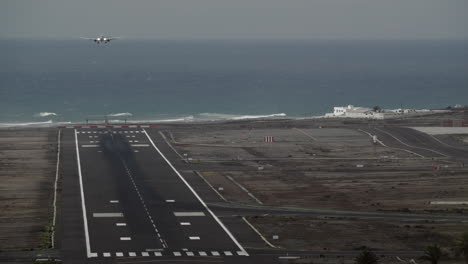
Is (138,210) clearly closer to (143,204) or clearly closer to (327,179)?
(143,204)

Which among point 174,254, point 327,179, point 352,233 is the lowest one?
point 174,254

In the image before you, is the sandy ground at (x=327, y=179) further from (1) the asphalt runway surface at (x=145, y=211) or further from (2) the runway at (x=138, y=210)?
(2) the runway at (x=138, y=210)

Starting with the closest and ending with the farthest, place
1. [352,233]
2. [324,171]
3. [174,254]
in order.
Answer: [174,254] < [352,233] < [324,171]

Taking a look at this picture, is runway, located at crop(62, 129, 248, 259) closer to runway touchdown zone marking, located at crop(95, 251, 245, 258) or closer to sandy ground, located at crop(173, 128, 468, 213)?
runway touchdown zone marking, located at crop(95, 251, 245, 258)

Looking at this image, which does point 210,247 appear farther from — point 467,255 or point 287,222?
point 467,255

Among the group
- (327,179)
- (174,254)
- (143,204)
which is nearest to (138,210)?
(143,204)

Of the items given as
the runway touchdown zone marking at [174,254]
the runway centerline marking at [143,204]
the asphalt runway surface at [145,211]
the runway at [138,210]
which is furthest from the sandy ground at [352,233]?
the runway centerline marking at [143,204]
